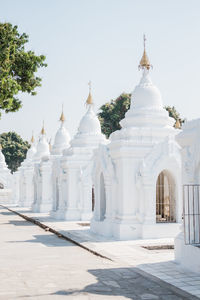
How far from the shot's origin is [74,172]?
2159cm

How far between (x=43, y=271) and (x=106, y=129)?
2999cm

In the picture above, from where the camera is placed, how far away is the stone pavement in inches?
279

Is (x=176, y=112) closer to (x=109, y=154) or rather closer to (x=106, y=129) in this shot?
(x=106, y=129)

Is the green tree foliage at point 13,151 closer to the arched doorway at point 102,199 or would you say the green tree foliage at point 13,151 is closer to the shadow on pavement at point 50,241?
the arched doorway at point 102,199

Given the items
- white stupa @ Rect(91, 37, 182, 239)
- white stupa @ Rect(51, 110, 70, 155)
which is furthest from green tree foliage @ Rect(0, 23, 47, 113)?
white stupa @ Rect(51, 110, 70, 155)

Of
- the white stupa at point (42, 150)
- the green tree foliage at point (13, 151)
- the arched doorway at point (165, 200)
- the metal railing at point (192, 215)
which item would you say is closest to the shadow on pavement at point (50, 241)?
the arched doorway at point (165, 200)

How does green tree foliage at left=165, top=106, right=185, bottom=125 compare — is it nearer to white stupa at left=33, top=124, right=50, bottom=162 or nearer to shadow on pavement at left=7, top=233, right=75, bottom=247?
white stupa at left=33, top=124, right=50, bottom=162

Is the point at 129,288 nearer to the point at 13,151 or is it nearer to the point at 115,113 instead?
the point at 115,113

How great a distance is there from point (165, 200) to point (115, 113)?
23333mm

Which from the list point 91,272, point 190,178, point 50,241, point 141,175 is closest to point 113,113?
point 141,175

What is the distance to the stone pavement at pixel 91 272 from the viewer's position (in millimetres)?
7078

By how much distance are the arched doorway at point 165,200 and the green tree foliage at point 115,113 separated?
22465 mm

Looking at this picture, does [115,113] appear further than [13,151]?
No

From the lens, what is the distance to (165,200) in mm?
15633
